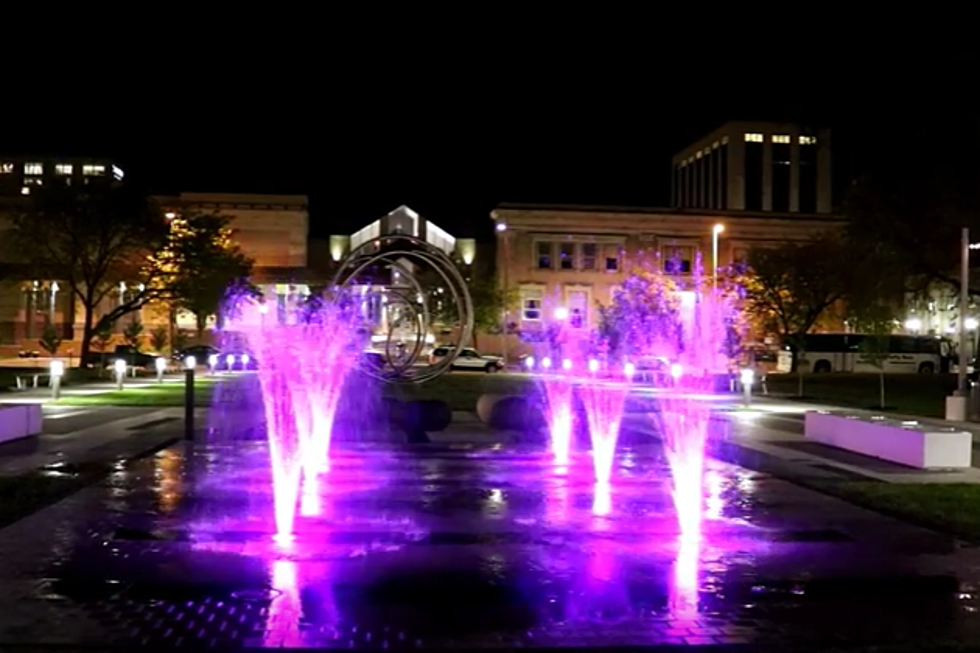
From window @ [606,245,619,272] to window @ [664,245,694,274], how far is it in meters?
3.91

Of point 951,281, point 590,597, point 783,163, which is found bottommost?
point 590,597

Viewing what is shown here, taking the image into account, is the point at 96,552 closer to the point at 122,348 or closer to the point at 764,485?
the point at 764,485

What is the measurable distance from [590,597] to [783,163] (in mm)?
115409

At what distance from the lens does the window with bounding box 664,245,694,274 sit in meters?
90.3

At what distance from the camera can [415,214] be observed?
9500cm

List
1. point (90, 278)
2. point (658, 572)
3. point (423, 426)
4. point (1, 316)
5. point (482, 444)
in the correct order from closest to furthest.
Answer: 1. point (658, 572)
2. point (482, 444)
3. point (423, 426)
4. point (90, 278)
5. point (1, 316)

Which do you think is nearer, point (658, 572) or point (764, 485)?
point (658, 572)

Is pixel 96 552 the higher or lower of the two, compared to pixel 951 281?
lower

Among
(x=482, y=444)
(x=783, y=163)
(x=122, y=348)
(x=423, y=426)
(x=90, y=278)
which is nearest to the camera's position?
(x=482, y=444)

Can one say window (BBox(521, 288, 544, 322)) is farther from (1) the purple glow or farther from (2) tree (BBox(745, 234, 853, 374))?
(1) the purple glow

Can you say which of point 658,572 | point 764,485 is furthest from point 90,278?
point 658,572

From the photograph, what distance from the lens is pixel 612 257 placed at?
91.0m

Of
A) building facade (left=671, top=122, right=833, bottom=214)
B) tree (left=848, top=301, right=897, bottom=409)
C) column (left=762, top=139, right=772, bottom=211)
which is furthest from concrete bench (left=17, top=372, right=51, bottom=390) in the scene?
column (left=762, top=139, right=772, bottom=211)

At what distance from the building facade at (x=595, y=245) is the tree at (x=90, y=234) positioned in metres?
36.9
